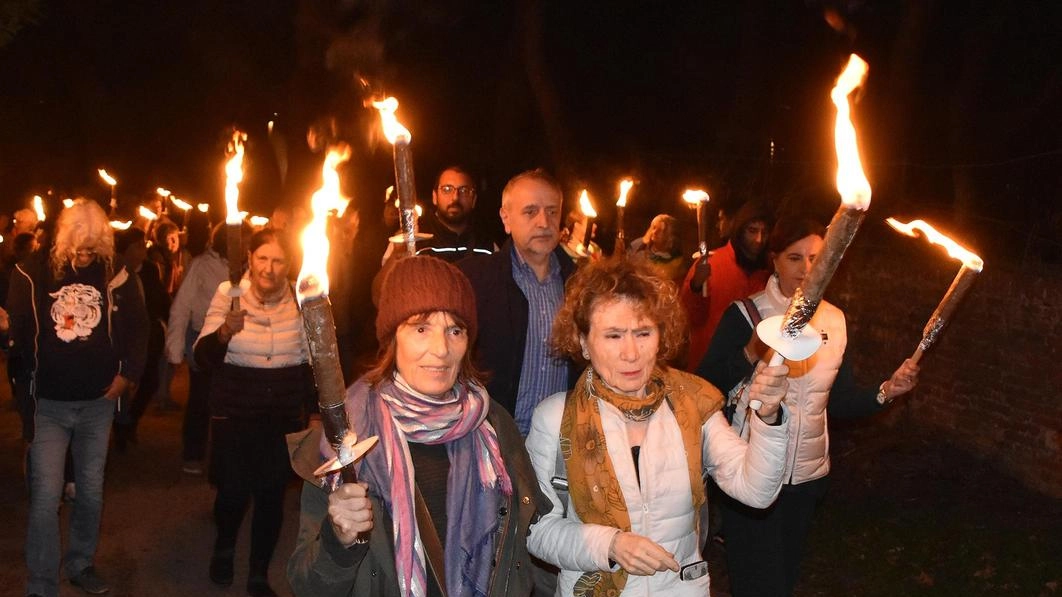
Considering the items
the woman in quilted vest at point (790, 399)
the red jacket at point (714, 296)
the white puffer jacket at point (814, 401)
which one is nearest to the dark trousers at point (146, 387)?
the red jacket at point (714, 296)

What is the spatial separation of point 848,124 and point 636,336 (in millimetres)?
1115

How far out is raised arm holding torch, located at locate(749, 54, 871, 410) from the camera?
2.63 meters

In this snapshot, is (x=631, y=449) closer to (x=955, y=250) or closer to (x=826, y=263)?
(x=826, y=263)

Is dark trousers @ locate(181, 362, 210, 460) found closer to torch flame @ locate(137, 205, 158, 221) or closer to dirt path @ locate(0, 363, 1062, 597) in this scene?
dirt path @ locate(0, 363, 1062, 597)

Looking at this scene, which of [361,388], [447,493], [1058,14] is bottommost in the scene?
[447,493]

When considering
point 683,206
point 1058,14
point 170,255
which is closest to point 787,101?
point 683,206

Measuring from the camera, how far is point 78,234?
6.60 metres

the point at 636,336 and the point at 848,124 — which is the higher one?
the point at 848,124

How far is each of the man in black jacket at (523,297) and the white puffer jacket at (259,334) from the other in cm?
169

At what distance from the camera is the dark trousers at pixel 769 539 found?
5328 mm

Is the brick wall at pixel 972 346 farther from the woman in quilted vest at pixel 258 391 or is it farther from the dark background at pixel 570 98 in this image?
the woman in quilted vest at pixel 258 391

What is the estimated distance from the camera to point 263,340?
6953 mm

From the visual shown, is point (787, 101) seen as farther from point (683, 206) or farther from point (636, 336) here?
point (636, 336)

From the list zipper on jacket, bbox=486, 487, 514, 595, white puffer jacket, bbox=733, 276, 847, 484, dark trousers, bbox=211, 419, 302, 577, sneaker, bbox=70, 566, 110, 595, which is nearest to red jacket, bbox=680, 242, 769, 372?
white puffer jacket, bbox=733, 276, 847, 484
